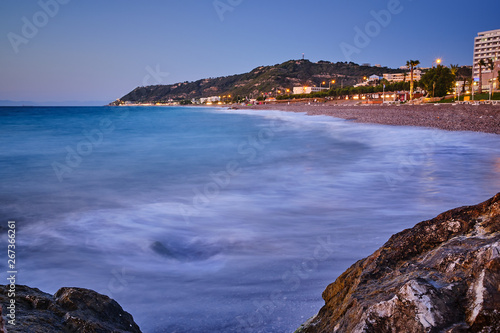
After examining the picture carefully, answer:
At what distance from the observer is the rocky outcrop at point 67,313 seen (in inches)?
84.6

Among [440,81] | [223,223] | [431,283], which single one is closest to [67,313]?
[431,283]

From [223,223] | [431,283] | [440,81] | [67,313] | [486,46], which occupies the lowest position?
[223,223]

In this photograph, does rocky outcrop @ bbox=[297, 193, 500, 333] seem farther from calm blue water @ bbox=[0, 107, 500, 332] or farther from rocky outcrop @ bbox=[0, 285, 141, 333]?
calm blue water @ bbox=[0, 107, 500, 332]

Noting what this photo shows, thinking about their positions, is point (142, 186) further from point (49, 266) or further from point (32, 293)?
point (32, 293)

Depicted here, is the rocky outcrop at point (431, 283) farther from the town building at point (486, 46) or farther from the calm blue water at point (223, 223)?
the town building at point (486, 46)

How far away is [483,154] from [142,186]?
12.8 m

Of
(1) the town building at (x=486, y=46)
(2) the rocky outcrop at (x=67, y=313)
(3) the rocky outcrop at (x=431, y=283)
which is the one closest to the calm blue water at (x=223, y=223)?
(2) the rocky outcrop at (x=67, y=313)

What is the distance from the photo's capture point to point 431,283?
5.63 ft

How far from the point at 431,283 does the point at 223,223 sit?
6186mm

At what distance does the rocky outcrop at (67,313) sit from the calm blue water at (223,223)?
3.54 feet

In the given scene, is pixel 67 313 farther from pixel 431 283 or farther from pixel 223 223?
pixel 223 223

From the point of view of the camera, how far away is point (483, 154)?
1483cm

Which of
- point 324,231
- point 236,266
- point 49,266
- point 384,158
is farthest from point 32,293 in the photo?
point 384,158

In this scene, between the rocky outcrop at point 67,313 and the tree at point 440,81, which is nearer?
the rocky outcrop at point 67,313
